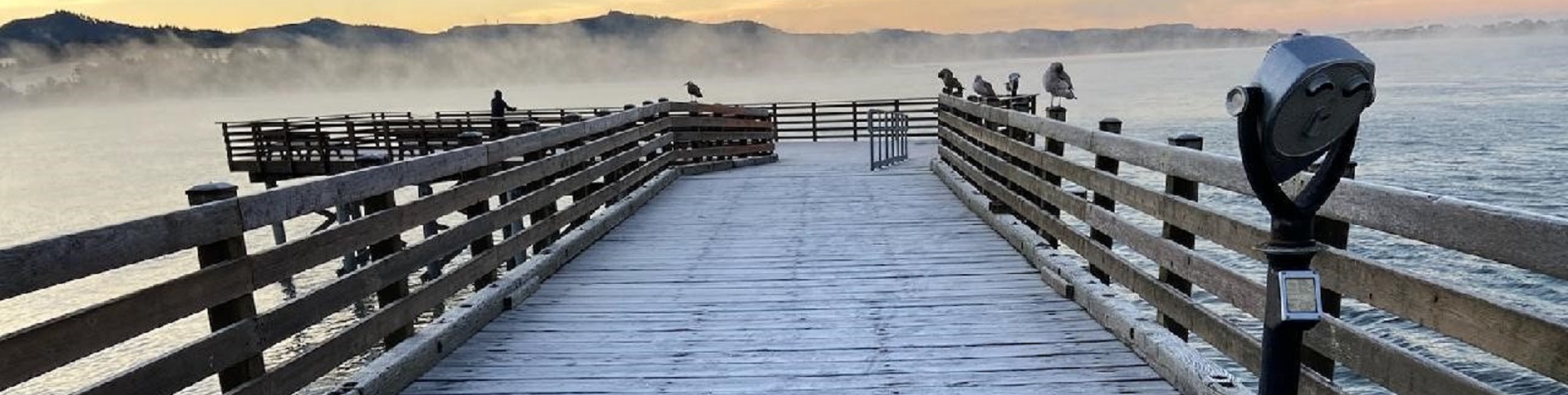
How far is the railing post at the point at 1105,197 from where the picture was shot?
5.70 m

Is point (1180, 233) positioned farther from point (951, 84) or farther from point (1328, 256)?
point (951, 84)

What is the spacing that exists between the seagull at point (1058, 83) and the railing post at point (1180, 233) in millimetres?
14995

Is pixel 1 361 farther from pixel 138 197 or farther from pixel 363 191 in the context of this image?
pixel 138 197

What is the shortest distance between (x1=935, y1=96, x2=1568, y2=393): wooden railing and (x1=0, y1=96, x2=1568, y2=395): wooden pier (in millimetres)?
10

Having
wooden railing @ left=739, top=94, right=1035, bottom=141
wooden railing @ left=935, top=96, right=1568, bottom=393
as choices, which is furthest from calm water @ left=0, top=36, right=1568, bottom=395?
wooden railing @ left=739, top=94, right=1035, bottom=141

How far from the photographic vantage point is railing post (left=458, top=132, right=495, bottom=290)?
5.95m

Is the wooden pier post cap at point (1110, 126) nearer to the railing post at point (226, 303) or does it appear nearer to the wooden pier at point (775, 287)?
the wooden pier at point (775, 287)

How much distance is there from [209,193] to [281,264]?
0.41 meters

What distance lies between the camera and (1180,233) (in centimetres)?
450

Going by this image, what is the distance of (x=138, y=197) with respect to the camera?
62.5 meters

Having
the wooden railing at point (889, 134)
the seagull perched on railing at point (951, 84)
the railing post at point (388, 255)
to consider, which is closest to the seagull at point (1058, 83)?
the seagull perched on railing at point (951, 84)

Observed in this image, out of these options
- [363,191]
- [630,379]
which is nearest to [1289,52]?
[630,379]

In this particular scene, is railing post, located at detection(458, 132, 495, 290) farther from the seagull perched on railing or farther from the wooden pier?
the seagull perched on railing

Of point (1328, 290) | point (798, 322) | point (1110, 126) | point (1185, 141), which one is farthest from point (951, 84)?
point (1328, 290)
